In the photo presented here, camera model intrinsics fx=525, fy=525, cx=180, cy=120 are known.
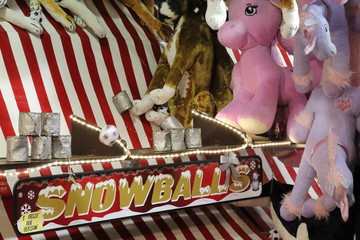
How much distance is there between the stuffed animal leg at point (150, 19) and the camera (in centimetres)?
336

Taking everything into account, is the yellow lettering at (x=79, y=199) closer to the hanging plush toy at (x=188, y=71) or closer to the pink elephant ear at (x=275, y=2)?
the hanging plush toy at (x=188, y=71)

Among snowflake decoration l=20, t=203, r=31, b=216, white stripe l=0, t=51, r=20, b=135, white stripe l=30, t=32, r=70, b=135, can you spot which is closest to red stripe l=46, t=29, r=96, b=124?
white stripe l=30, t=32, r=70, b=135

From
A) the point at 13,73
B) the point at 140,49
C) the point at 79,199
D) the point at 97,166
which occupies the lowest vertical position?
the point at 97,166

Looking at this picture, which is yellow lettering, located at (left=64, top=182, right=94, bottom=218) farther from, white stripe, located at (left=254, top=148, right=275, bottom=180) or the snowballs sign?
white stripe, located at (left=254, top=148, right=275, bottom=180)

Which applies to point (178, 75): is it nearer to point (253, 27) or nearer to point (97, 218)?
point (253, 27)

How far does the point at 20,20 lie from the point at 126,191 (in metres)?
1.10

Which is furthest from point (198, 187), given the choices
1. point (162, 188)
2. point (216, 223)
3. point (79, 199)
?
point (79, 199)

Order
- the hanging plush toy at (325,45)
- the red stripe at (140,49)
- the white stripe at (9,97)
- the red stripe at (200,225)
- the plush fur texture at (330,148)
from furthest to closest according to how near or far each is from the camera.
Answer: the red stripe at (140,49), the red stripe at (200,225), the white stripe at (9,97), the plush fur texture at (330,148), the hanging plush toy at (325,45)

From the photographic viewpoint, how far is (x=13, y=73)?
275 centimetres

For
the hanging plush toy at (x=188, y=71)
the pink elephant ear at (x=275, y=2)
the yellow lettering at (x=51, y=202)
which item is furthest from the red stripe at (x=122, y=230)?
the pink elephant ear at (x=275, y=2)

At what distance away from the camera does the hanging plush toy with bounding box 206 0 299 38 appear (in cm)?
221

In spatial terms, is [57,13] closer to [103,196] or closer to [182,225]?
[103,196]

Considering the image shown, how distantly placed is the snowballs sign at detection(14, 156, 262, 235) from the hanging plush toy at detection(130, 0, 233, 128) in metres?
0.41

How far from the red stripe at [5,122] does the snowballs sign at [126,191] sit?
0.49 meters
